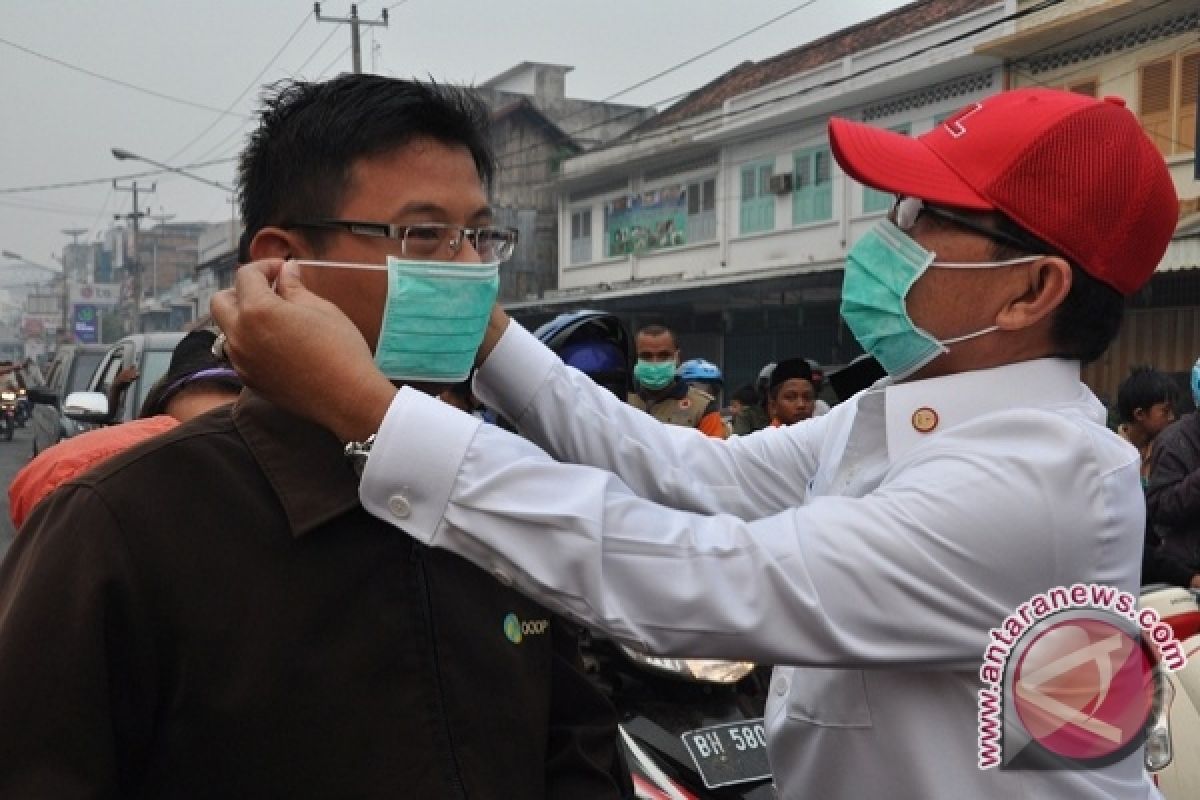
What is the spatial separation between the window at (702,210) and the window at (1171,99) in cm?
1009

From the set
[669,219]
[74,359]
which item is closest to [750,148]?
[669,219]

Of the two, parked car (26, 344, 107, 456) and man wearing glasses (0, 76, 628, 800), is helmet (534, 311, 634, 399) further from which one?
parked car (26, 344, 107, 456)

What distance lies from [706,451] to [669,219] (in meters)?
23.7

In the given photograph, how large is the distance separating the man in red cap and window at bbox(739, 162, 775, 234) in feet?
69.6

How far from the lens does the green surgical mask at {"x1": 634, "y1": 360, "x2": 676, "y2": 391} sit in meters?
6.61

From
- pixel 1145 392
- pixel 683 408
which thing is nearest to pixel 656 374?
pixel 683 408

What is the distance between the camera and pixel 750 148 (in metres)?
23.1

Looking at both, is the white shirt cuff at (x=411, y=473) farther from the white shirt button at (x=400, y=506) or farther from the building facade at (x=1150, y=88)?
the building facade at (x=1150, y=88)

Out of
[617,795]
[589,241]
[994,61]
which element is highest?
[994,61]

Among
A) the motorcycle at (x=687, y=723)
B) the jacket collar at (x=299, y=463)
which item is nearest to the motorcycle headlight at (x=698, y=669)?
the motorcycle at (x=687, y=723)

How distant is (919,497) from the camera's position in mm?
1506

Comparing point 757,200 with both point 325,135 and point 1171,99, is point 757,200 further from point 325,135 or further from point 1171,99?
point 325,135

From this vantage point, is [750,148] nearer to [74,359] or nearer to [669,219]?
[669,219]

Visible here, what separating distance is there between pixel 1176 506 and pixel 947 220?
12.2 ft
